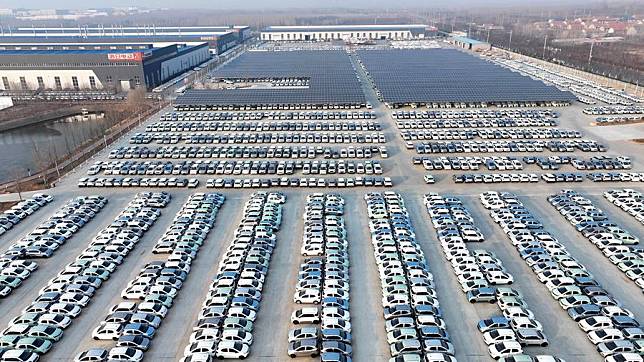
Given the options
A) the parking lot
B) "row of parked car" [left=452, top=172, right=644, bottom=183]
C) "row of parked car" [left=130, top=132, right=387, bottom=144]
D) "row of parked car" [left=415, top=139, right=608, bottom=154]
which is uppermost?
"row of parked car" [left=130, top=132, right=387, bottom=144]

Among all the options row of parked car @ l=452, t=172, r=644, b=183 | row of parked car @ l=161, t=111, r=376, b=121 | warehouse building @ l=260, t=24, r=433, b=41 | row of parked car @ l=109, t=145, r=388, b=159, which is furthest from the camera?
warehouse building @ l=260, t=24, r=433, b=41

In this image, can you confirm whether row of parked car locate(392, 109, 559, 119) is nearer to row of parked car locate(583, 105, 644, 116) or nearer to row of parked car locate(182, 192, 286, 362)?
row of parked car locate(583, 105, 644, 116)

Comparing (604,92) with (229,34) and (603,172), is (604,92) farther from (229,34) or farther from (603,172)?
(229,34)

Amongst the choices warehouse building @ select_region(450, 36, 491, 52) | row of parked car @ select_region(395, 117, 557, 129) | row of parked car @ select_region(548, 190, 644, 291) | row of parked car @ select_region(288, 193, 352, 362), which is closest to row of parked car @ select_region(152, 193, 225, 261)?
row of parked car @ select_region(288, 193, 352, 362)

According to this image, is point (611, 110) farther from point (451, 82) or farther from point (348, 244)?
point (348, 244)

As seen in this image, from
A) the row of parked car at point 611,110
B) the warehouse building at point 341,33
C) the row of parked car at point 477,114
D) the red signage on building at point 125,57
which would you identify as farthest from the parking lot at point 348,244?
the warehouse building at point 341,33

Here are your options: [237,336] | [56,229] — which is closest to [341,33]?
[56,229]

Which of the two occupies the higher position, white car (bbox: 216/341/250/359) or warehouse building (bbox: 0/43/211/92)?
warehouse building (bbox: 0/43/211/92)
